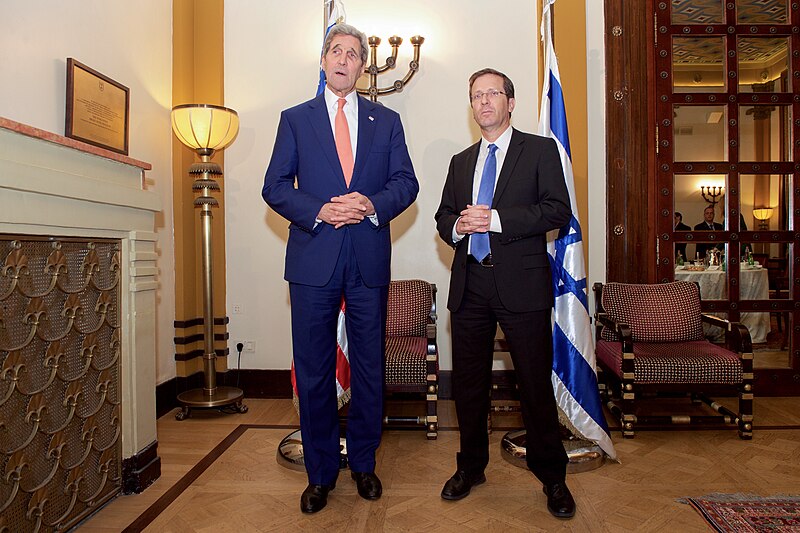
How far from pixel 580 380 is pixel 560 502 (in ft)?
2.55

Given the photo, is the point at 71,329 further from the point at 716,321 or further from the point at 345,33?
the point at 716,321

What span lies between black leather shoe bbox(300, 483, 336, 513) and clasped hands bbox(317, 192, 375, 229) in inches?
45.5

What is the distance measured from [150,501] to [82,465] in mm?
399

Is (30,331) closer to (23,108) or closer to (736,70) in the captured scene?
(23,108)

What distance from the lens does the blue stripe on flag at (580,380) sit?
9.70 ft

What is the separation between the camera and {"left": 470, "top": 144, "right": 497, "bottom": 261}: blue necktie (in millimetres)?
2434

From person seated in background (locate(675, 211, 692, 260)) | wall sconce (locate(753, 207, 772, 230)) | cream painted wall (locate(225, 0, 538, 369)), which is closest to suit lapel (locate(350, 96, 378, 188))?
cream painted wall (locate(225, 0, 538, 369))

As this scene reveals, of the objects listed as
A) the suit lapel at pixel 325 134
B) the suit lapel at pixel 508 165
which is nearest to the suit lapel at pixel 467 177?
the suit lapel at pixel 508 165

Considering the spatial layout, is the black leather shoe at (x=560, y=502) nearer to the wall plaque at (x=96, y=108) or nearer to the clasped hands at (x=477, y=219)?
the clasped hands at (x=477, y=219)

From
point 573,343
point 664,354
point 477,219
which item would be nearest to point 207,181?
point 477,219

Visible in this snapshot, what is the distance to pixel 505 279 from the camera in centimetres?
235

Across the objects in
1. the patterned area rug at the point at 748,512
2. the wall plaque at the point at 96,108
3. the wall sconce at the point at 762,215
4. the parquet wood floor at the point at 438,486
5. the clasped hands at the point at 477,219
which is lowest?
the parquet wood floor at the point at 438,486

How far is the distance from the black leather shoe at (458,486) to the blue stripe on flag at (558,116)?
1.79 meters

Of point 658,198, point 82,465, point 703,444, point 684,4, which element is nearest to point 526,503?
point 703,444
